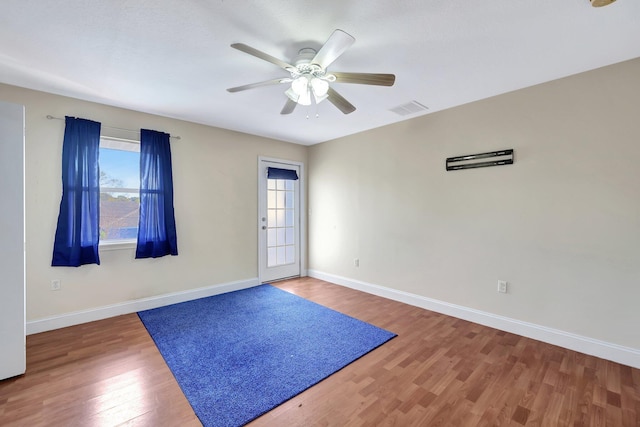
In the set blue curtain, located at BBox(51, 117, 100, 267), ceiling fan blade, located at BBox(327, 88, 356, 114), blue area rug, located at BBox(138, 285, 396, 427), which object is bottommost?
blue area rug, located at BBox(138, 285, 396, 427)

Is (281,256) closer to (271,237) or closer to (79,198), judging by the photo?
(271,237)

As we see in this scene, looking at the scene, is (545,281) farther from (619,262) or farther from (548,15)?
(548,15)

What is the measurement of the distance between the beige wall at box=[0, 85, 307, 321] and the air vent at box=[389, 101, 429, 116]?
7.45ft

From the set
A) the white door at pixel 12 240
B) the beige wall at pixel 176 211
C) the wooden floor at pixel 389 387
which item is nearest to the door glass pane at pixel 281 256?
the beige wall at pixel 176 211

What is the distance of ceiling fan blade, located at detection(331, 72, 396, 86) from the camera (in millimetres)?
1921

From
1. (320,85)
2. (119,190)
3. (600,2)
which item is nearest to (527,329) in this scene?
A: (600,2)

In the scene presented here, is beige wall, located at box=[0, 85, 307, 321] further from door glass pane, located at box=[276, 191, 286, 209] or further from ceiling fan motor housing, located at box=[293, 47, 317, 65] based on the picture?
ceiling fan motor housing, located at box=[293, 47, 317, 65]

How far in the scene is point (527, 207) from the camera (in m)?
2.78

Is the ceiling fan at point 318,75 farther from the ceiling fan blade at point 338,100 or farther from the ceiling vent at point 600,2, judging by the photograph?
the ceiling vent at point 600,2

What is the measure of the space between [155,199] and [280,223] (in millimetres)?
2092

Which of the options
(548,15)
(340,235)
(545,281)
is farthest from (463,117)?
(340,235)

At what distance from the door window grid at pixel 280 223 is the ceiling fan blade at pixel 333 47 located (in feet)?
10.1

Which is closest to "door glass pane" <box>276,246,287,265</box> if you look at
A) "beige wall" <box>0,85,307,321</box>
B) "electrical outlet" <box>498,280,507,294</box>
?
"beige wall" <box>0,85,307,321</box>

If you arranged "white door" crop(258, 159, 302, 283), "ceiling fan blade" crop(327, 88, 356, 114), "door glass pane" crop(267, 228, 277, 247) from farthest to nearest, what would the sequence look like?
"door glass pane" crop(267, 228, 277, 247), "white door" crop(258, 159, 302, 283), "ceiling fan blade" crop(327, 88, 356, 114)
